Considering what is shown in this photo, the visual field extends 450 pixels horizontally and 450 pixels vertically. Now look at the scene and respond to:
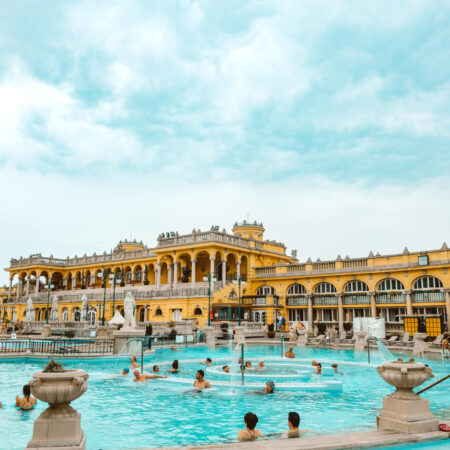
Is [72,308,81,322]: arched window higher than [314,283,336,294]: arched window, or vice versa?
[314,283,336,294]: arched window

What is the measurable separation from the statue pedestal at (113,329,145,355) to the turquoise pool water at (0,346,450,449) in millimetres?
4493

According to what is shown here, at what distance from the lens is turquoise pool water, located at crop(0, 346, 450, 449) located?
966cm

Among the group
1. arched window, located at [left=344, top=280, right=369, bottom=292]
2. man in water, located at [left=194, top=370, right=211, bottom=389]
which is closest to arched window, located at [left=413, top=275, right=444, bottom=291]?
arched window, located at [left=344, top=280, right=369, bottom=292]

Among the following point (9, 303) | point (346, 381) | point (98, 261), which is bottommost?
point (346, 381)

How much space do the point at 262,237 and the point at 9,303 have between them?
133 feet

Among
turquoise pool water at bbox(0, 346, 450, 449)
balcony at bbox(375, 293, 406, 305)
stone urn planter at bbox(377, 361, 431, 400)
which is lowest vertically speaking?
turquoise pool water at bbox(0, 346, 450, 449)

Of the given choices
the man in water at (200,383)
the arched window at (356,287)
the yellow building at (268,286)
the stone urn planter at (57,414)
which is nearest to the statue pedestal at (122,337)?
the man in water at (200,383)

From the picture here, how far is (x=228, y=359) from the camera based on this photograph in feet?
81.2

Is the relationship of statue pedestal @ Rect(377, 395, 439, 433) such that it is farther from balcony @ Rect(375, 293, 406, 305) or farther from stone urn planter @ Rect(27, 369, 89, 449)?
balcony @ Rect(375, 293, 406, 305)

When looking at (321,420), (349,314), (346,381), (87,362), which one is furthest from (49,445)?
(349,314)

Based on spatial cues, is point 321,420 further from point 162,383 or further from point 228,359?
point 228,359

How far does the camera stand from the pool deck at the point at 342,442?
6.64 meters

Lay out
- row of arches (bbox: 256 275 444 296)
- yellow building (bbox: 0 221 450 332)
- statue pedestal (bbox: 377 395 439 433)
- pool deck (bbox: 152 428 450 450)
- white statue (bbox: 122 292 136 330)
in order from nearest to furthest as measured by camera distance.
Answer: pool deck (bbox: 152 428 450 450), statue pedestal (bbox: 377 395 439 433), white statue (bbox: 122 292 136 330), row of arches (bbox: 256 275 444 296), yellow building (bbox: 0 221 450 332)

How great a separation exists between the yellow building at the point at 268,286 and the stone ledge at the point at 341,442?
A: 1070 inches
